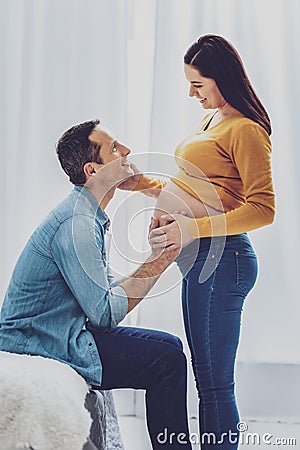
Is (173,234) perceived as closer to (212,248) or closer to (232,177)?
(212,248)

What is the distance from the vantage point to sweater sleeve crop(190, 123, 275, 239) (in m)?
1.74

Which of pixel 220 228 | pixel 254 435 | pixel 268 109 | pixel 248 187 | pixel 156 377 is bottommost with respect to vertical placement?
pixel 254 435

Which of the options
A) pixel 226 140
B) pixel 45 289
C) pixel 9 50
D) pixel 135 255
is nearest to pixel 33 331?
pixel 45 289

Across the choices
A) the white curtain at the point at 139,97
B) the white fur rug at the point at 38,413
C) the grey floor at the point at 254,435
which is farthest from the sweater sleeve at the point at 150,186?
the grey floor at the point at 254,435

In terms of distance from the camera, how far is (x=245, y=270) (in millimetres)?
1764

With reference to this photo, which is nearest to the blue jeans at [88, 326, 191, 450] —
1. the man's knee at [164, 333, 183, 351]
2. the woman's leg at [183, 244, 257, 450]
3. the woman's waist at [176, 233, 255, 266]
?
the man's knee at [164, 333, 183, 351]

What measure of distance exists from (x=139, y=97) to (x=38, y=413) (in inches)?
49.3

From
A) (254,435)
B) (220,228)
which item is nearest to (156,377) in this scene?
Answer: (220,228)

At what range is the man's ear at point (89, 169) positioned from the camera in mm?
1701

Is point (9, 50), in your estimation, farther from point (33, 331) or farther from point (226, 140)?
point (33, 331)

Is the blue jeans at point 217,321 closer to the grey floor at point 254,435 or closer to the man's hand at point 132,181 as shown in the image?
the man's hand at point 132,181

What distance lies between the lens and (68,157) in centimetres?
172

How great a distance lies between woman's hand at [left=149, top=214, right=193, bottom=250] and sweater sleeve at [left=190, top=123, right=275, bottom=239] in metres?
0.02

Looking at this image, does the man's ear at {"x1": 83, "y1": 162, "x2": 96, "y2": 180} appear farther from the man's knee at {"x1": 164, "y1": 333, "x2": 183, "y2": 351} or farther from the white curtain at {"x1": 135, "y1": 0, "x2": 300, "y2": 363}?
the white curtain at {"x1": 135, "y1": 0, "x2": 300, "y2": 363}
